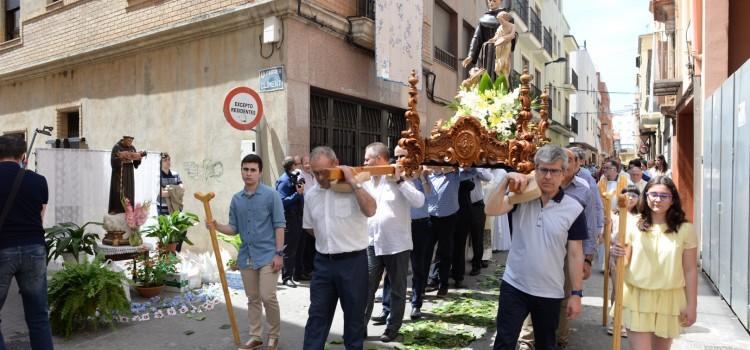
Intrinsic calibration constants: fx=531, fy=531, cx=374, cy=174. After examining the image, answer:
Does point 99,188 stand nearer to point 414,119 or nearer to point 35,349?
point 35,349

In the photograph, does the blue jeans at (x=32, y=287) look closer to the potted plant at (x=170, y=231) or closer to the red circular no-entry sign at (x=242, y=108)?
the potted plant at (x=170, y=231)

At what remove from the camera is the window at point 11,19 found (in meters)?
14.8

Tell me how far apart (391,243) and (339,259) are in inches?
48.6

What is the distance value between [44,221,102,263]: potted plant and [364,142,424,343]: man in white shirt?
3.69 meters

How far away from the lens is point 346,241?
4355mm

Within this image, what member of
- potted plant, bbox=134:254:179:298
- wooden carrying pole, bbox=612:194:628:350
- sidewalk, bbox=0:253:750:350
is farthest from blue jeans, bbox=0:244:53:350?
wooden carrying pole, bbox=612:194:628:350

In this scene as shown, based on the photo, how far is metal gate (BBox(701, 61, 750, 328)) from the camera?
5926 mm

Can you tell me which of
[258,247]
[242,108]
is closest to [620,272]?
[258,247]

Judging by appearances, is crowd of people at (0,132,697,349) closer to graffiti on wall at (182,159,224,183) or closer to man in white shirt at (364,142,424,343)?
man in white shirt at (364,142,424,343)

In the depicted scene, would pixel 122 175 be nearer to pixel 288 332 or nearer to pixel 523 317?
pixel 288 332

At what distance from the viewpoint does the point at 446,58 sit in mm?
16031

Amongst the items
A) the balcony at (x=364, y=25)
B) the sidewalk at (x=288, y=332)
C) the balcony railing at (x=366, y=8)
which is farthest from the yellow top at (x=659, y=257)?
the balcony railing at (x=366, y=8)

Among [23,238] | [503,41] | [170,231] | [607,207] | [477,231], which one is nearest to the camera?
[23,238]

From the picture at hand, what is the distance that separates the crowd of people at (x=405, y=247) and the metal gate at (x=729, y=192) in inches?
66.3
